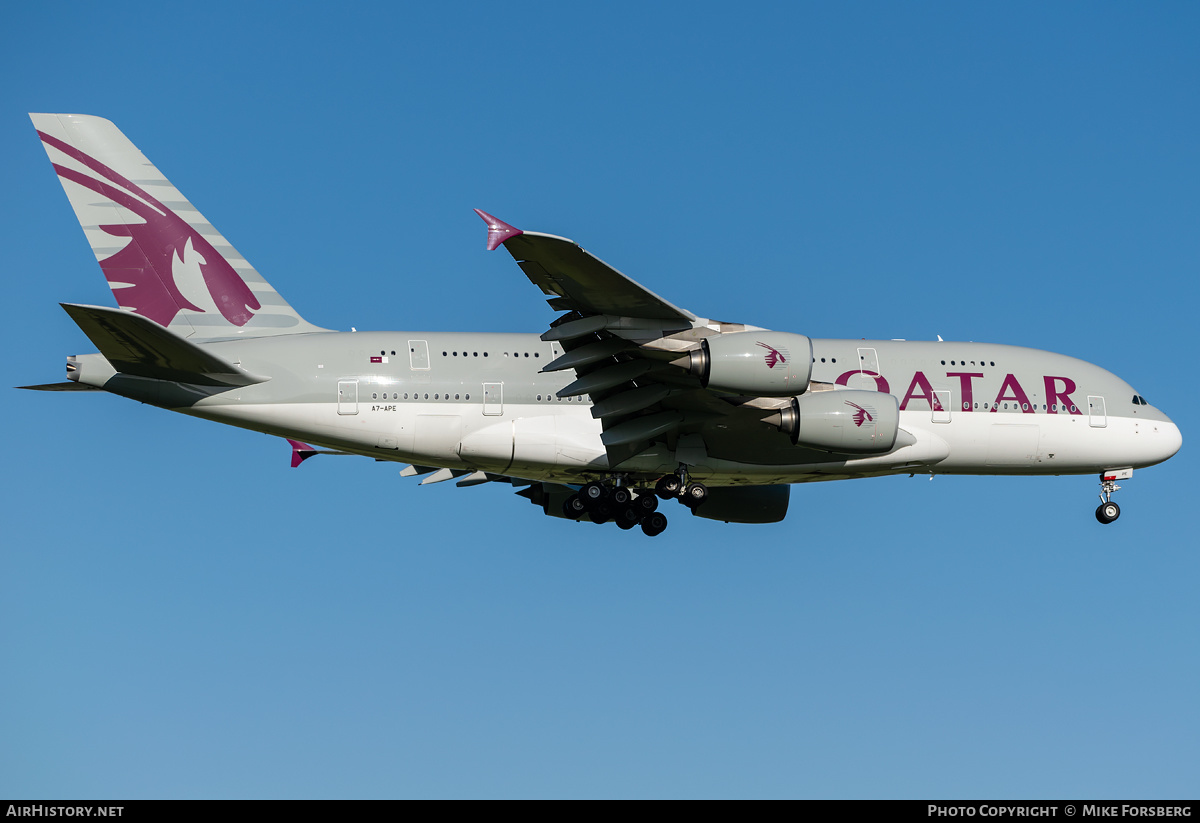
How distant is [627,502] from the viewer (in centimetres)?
2516

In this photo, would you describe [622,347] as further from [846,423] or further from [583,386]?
[846,423]

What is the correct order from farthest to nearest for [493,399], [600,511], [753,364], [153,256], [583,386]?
[600,511]
[153,256]
[493,399]
[583,386]
[753,364]

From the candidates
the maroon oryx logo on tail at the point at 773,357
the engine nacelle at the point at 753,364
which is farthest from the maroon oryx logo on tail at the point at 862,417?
the maroon oryx logo on tail at the point at 773,357

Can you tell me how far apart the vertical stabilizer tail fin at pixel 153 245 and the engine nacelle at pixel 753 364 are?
9.20 meters

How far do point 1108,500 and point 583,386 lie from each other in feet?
42.0

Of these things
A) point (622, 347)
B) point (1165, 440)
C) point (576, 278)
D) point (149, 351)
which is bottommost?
point (1165, 440)

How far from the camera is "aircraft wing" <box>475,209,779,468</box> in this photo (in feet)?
63.0

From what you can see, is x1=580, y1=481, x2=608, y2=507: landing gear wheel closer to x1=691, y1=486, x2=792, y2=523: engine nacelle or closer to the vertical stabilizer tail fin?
x1=691, y1=486, x2=792, y2=523: engine nacelle

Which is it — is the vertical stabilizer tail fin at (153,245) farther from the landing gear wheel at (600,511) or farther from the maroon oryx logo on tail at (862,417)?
the maroon oryx logo on tail at (862,417)

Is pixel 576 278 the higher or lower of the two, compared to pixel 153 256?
lower

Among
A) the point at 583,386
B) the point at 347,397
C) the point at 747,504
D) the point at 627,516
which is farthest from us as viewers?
the point at 747,504

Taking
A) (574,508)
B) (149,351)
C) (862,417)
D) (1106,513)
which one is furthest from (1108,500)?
(149,351)

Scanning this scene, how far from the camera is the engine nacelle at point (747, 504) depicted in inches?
1107
